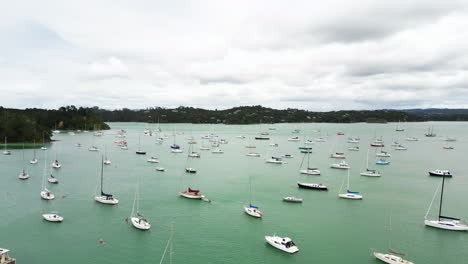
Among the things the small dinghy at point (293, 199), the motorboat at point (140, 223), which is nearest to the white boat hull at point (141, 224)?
the motorboat at point (140, 223)

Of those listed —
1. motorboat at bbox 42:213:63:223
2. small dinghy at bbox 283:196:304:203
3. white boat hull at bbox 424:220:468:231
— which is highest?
white boat hull at bbox 424:220:468:231

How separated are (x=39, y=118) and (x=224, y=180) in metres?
161

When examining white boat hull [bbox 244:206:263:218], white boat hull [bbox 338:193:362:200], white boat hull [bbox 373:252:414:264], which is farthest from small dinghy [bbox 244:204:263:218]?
white boat hull [bbox 338:193:362:200]

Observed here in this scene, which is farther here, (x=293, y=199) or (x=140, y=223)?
(x=293, y=199)

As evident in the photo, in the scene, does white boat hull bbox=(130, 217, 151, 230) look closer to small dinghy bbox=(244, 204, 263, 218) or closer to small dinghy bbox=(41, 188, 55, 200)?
small dinghy bbox=(244, 204, 263, 218)

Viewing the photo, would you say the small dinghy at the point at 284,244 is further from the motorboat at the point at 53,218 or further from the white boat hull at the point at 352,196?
the motorboat at the point at 53,218

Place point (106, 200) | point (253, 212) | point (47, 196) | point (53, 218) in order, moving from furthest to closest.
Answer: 1. point (47, 196)
2. point (106, 200)
3. point (253, 212)
4. point (53, 218)

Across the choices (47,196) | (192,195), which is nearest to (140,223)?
(192,195)

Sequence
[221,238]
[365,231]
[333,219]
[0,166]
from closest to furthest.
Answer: [221,238], [365,231], [333,219], [0,166]

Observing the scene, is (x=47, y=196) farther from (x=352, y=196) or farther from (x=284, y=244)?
(x=352, y=196)

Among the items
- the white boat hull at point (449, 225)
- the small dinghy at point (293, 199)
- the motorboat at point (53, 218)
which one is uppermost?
the white boat hull at point (449, 225)

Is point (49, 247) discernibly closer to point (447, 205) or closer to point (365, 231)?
point (365, 231)

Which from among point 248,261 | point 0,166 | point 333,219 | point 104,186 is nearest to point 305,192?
point 333,219

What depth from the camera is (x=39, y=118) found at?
175375mm
